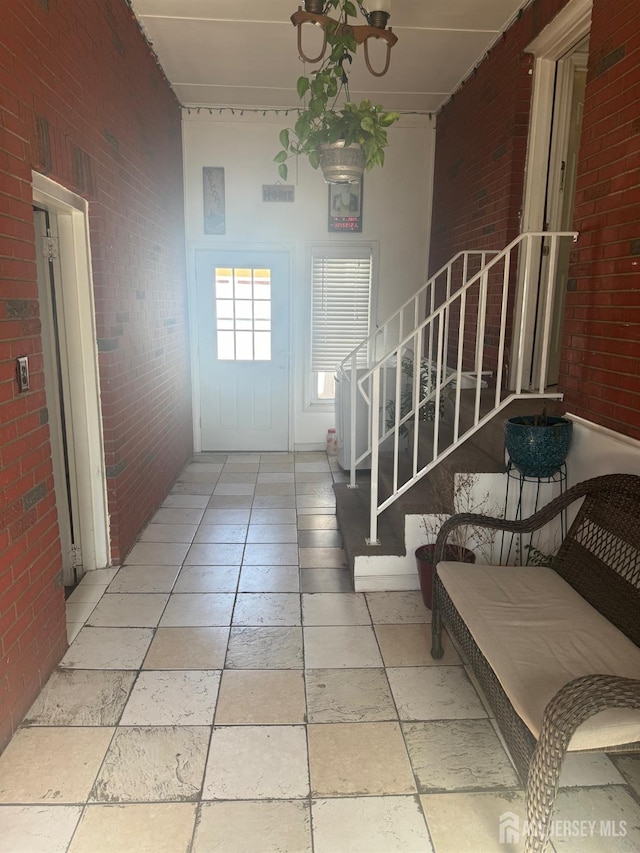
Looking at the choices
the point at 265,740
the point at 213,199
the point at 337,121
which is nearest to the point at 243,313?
the point at 213,199

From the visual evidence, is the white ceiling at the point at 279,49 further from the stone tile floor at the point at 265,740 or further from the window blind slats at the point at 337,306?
the stone tile floor at the point at 265,740

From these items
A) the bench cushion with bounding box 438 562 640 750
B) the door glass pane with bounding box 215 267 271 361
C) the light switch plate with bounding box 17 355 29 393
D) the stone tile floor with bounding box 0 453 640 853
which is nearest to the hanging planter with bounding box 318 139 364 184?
the light switch plate with bounding box 17 355 29 393

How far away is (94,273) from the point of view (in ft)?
9.49

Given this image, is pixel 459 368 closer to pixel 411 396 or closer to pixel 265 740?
pixel 411 396

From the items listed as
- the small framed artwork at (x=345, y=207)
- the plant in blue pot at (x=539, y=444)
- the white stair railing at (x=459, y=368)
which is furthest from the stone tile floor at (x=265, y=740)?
the small framed artwork at (x=345, y=207)

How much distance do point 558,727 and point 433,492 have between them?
1.72 metres

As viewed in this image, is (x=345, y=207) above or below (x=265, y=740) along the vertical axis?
above

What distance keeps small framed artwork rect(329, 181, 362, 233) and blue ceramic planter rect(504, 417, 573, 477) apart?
10.9 feet

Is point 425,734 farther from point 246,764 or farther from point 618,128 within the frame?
point 618,128

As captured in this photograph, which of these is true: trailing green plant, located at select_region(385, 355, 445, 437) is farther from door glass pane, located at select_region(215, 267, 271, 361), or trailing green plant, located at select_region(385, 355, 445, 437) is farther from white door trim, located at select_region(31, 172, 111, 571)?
white door trim, located at select_region(31, 172, 111, 571)

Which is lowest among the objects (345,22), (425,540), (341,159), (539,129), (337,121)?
(425,540)

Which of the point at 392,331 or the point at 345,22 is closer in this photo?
the point at 345,22

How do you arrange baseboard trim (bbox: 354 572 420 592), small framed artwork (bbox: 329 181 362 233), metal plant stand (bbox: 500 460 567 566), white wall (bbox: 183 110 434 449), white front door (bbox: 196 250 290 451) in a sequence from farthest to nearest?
white front door (bbox: 196 250 290 451)
small framed artwork (bbox: 329 181 362 233)
white wall (bbox: 183 110 434 449)
baseboard trim (bbox: 354 572 420 592)
metal plant stand (bbox: 500 460 567 566)

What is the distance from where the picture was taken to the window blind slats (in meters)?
5.41
